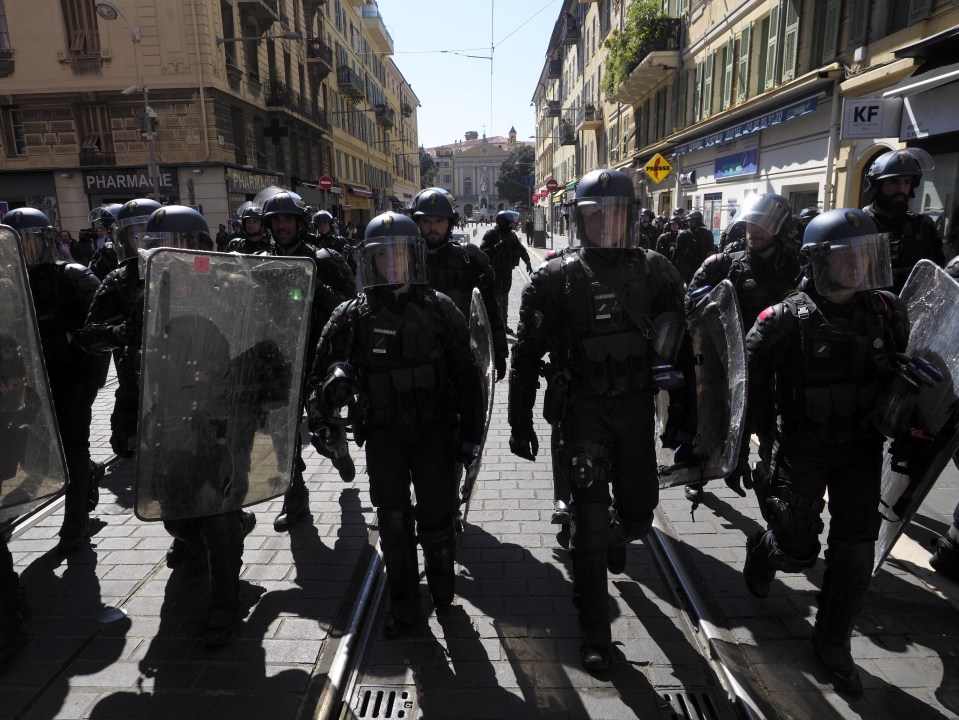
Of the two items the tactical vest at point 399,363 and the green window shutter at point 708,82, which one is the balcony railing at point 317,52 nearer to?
the green window shutter at point 708,82

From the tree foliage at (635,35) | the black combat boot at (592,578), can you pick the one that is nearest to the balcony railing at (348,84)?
the tree foliage at (635,35)

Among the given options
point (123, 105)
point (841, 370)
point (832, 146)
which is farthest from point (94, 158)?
point (841, 370)

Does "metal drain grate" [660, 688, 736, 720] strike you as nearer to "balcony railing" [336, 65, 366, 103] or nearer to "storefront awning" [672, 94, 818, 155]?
"storefront awning" [672, 94, 818, 155]

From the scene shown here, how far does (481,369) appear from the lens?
312cm

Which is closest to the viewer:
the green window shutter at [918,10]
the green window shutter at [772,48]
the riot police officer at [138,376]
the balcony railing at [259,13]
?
the riot police officer at [138,376]

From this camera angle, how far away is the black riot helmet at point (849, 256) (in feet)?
8.79

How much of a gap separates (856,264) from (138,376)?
3239 mm

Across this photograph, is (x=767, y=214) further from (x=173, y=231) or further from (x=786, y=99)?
Answer: (x=786, y=99)

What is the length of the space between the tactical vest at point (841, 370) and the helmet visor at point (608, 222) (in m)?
0.81

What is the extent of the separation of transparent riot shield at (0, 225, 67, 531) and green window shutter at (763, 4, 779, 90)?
49.5 ft

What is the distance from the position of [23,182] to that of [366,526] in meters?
22.7

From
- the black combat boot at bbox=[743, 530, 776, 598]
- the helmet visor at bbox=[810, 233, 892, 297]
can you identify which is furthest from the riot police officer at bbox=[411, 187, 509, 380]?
the helmet visor at bbox=[810, 233, 892, 297]

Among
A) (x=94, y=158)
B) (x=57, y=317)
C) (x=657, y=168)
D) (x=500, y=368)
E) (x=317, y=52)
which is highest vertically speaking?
(x=317, y=52)

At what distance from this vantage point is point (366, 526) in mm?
4141
